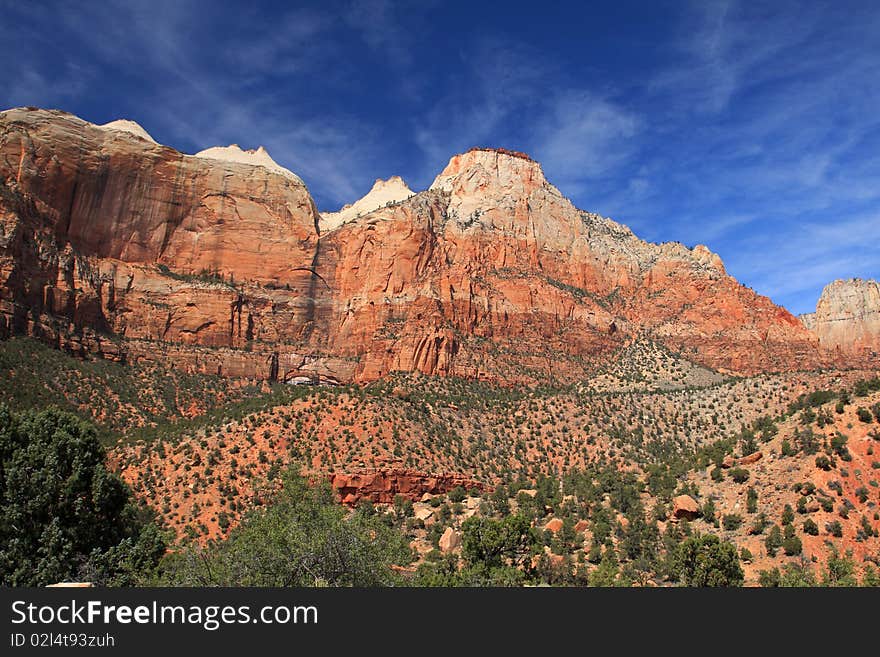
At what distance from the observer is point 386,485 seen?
42094 millimetres

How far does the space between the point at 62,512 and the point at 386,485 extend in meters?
22.7

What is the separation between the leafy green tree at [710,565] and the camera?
20562mm

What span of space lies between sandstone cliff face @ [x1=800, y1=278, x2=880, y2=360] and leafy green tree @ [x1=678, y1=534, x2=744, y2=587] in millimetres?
129148

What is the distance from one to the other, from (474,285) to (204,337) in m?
34.6

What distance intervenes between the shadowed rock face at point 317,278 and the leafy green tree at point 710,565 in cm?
4729

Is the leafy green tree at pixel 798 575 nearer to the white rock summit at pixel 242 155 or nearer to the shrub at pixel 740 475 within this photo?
the shrub at pixel 740 475

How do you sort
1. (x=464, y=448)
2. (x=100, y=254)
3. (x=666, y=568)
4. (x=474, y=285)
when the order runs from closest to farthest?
(x=666, y=568), (x=464, y=448), (x=100, y=254), (x=474, y=285)

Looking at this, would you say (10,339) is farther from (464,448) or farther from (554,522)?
(554,522)

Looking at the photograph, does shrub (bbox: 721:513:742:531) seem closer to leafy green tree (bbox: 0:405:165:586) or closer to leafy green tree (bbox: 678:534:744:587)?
leafy green tree (bbox: 678:534:744:587)

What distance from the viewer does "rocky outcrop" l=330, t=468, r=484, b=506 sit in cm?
4122

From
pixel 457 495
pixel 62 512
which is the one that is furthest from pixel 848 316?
pixel 62 512

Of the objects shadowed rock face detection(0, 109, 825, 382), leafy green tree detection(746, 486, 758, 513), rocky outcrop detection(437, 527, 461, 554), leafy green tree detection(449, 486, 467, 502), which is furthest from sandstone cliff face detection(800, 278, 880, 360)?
rocky outcrop detection(437, 527, 461, 554)

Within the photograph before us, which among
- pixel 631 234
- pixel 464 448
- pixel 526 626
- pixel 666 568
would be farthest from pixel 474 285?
pixel 526 626

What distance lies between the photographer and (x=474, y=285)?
7944 cm
